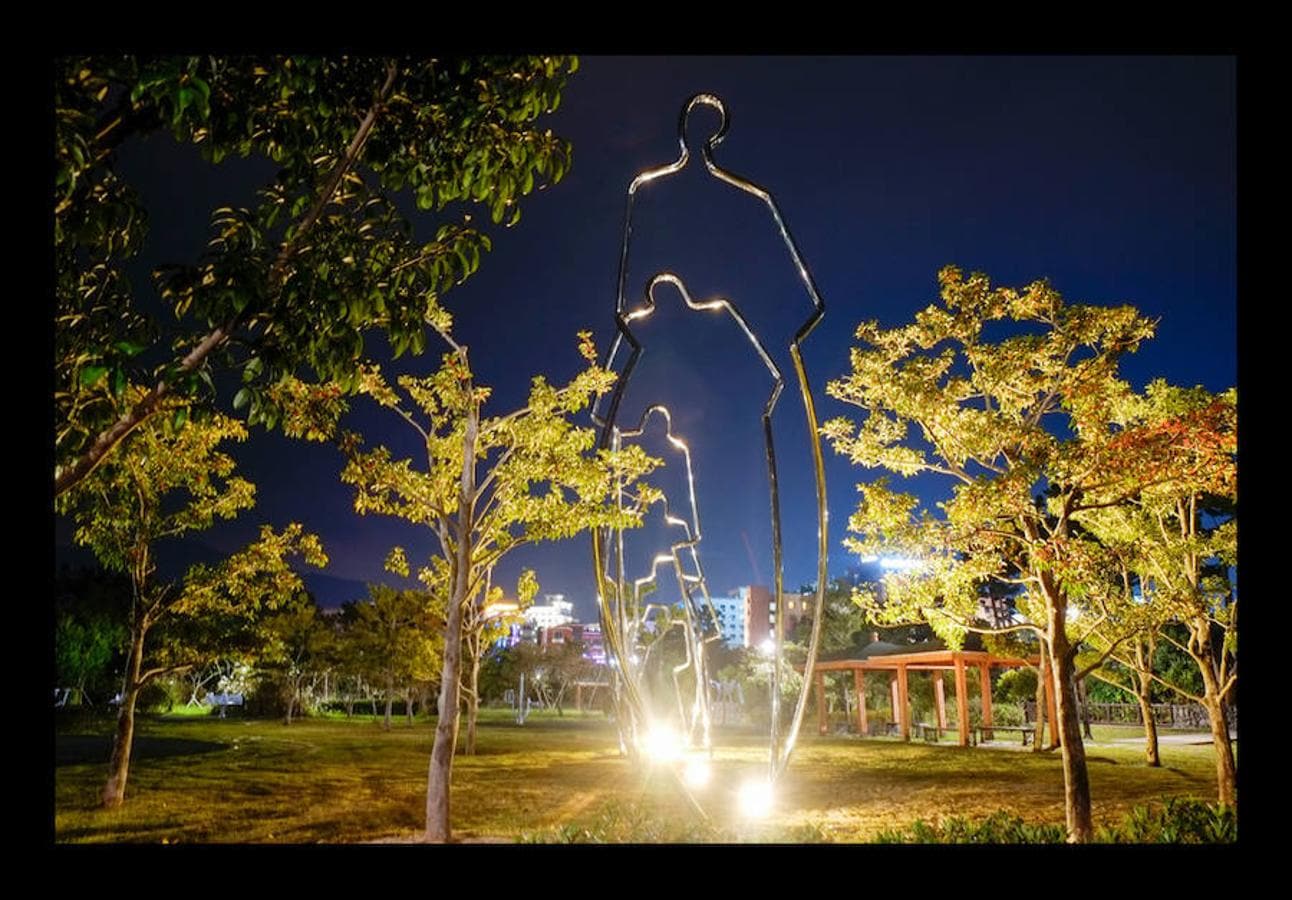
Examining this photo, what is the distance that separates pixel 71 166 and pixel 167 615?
28.3ft

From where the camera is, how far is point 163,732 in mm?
21953

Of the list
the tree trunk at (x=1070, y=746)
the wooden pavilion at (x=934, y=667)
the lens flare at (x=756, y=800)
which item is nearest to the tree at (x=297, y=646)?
the wooden pavilion at (x=934, y=667)

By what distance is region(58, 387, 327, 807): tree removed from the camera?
8539 mm

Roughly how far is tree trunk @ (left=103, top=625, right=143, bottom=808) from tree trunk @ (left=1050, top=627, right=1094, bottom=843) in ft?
30.6

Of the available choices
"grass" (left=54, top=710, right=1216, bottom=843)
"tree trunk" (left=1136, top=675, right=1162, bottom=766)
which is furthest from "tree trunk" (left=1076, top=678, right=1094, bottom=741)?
"tree trunk" (left=1136, top=675, right=1162, bottom=766)

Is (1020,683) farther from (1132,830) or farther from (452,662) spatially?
(452,662)

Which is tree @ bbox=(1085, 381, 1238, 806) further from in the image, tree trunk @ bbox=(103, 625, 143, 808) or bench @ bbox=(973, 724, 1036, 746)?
tree trunk @ bbox=(103, 625, 143, 808)

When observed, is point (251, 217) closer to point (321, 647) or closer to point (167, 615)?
point (167, 615)

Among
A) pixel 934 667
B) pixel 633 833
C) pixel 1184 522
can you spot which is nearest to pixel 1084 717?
pixel 934 667

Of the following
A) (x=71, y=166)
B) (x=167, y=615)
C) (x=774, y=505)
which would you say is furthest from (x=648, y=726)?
(x=167, y=615)

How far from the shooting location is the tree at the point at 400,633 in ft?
71.9

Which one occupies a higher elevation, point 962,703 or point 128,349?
point 128,349

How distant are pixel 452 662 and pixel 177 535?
14.0 feet

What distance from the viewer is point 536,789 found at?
10.6 meters
